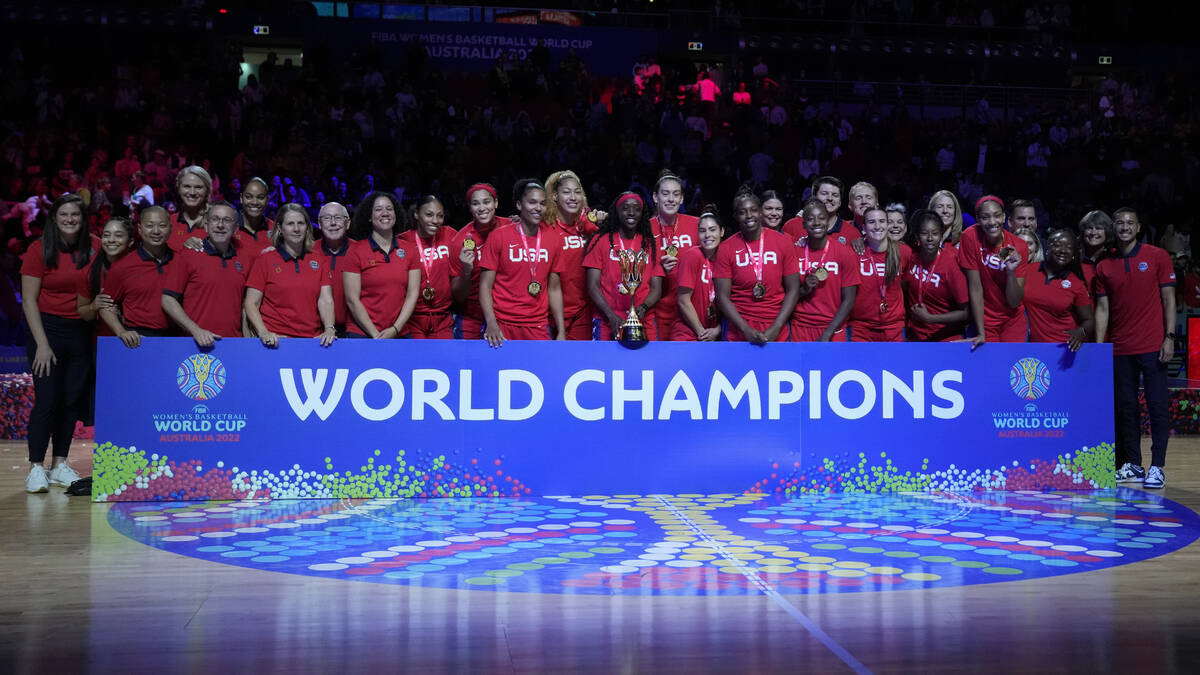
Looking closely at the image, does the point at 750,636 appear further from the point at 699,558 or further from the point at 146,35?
the point at 146,35

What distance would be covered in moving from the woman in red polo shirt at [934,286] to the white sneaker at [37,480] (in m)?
6.14

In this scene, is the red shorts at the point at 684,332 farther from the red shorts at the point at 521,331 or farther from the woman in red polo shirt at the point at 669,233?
the red shorts at the point at 521,331

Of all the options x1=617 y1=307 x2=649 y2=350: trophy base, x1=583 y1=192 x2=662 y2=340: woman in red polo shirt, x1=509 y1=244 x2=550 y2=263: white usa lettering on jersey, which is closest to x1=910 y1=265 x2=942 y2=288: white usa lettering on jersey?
x1=583 y1=192 x2=662 y2=340: woman in red polo shirt

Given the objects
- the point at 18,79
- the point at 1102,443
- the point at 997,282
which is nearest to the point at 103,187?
the point at 18,79

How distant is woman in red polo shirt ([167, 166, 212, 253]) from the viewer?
742 centimetres

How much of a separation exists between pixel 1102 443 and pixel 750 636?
481 centimetres

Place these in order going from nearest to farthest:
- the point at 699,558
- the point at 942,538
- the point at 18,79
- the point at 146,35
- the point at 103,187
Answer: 1. the point at 699,558
2. the point at 942,538
3. the point at 103,187
4. the point at 18,79
5. the point at 146,35

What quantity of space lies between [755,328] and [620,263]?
1.05 metres

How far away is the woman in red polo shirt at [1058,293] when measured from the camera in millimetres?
7828

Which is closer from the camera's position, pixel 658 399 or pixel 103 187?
pixel 658 399

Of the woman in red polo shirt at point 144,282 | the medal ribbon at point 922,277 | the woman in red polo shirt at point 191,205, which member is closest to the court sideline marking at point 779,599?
the medal ribbon at point 922,277

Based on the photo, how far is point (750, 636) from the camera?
153 inches

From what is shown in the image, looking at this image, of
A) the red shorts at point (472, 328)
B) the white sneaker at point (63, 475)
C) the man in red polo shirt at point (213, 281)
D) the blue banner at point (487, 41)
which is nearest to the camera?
the man in red polo shirt at point (213, 281)

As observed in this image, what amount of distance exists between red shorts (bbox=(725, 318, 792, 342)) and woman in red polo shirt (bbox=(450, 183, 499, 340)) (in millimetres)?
1794
